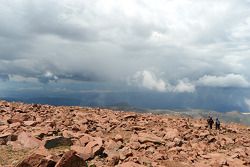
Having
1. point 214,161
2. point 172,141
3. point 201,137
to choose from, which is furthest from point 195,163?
point 201,137

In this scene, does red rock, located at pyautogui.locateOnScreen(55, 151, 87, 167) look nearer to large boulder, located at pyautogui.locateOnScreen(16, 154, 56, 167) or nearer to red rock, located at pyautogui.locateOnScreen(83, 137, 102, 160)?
large boulder, located at pyautogui.locateOnScreen(16, 154, 56, 167)

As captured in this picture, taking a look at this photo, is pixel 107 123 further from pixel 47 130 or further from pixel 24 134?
pixel 24 134

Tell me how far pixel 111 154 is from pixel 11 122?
1486 centimetres

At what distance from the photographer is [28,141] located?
27.2 meters

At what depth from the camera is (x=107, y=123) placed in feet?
138

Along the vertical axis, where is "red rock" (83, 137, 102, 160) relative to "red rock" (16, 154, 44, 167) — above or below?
above

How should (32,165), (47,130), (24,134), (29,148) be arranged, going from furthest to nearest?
(47,130)
(24,134)
(29,148)
(32,165)

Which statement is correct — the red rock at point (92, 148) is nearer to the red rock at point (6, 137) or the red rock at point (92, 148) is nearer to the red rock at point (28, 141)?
the red rock at point (28, 141)

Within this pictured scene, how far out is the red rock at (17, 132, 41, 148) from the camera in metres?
26.9

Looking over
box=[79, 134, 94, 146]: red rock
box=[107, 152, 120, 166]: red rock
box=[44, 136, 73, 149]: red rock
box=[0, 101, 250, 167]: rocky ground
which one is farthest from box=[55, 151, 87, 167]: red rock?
box=[79, 134, 94, 146]: red rock

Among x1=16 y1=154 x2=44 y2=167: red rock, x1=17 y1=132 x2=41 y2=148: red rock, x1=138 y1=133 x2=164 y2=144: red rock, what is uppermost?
x1=138 y1=133 x2=164 y2=144: red rock

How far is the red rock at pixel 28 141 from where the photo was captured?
88.3 feet

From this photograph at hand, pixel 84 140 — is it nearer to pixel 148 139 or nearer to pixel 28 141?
pixel 28 141

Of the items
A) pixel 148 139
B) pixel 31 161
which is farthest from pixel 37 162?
pixel 148 139
